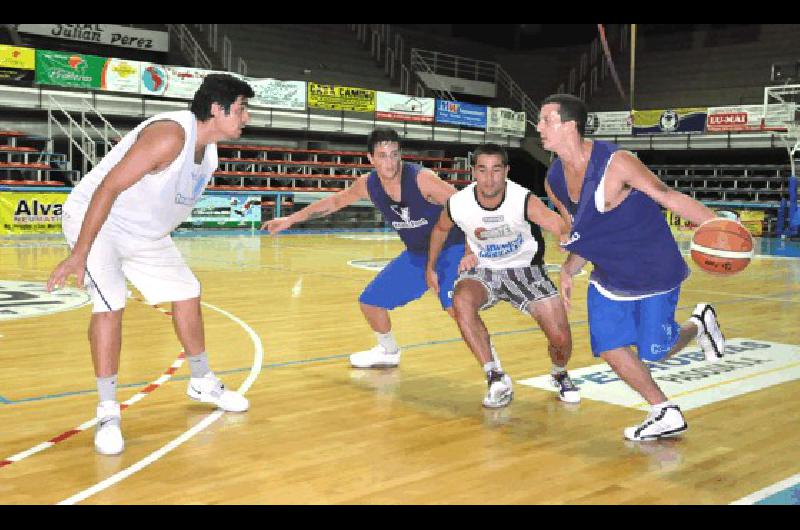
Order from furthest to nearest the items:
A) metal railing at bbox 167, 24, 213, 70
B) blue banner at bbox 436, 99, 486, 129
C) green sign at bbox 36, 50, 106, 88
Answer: blue banner at bbox 436, 99, 486, 129 < metal railing at bbox 167, 24, 213, 70 < green sign at bbox 36, 50, 106, 88

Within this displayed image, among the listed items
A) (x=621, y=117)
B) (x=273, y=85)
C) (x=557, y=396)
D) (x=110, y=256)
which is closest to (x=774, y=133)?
(x=621, y=117)

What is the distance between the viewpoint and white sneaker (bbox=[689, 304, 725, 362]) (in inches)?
174

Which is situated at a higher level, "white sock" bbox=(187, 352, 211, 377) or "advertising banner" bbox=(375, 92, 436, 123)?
"advertising banner" bbox=(375, 92, 436, 123)

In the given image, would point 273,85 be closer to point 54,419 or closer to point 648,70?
point 648,70

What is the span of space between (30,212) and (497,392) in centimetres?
1410

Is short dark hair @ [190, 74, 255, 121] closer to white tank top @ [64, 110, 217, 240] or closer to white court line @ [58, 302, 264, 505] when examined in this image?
white tank top @ [64, 110, 217, 240]

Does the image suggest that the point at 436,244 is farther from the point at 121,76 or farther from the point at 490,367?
the point at 121,76

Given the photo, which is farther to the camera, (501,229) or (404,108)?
(404,108)

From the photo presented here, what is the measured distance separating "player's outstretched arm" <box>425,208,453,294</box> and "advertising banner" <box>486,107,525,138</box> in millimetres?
22249

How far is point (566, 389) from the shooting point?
4680 millimetres

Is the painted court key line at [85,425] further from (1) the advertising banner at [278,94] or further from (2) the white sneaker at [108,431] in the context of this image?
(1) the advertising banner at [278,94]

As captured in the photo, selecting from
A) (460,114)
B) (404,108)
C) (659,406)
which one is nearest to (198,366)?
(659,406)

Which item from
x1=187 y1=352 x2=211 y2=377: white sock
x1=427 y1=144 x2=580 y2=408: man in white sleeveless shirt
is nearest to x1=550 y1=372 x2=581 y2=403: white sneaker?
x1=427 y1=144 x2=580 y2=408: man in white sleeveless shirt
